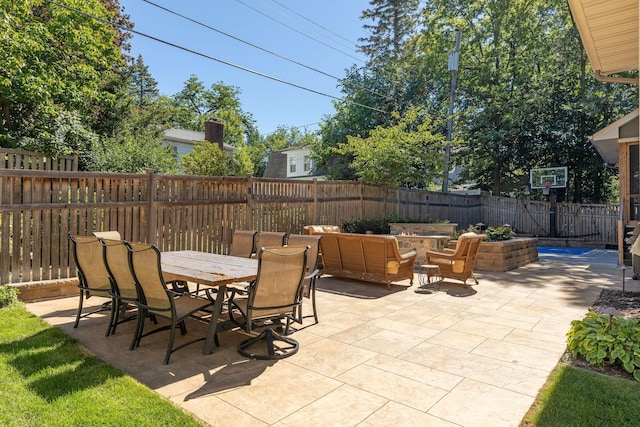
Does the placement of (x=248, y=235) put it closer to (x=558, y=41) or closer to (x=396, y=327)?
(x=396, y=327)

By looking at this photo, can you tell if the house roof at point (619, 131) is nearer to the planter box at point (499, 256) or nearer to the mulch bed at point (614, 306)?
the planter box at point (499, 256)

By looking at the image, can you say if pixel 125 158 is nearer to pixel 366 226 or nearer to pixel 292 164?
pixel 366 226

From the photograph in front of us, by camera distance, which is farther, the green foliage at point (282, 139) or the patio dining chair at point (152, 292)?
the green foliage at point (282, 139)

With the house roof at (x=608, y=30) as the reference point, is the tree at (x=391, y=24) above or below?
above

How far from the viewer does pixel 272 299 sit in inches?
141

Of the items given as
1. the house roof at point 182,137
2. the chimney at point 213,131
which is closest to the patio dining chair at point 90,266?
the chimney at point 213,131

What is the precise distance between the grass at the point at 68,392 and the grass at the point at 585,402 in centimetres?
224

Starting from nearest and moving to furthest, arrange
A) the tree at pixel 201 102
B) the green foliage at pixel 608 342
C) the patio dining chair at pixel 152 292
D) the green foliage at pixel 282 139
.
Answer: the green foliage at pixel 608 342
the patio dining chair at pixel 152 292
the tree at pixel 201 102
the green foliage at pixel 282 139

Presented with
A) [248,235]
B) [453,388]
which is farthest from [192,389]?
[248,235]

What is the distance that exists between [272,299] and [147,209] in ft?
12.4

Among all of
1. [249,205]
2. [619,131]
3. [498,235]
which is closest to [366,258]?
[249,205]

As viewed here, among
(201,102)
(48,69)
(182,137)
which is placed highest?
(201,102)

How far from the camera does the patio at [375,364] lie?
2582 mm

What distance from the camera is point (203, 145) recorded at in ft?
47.7
